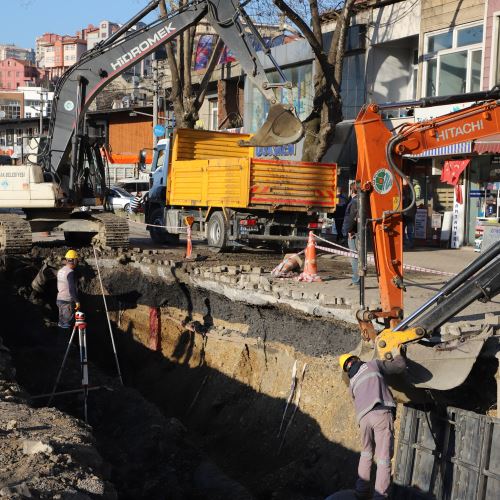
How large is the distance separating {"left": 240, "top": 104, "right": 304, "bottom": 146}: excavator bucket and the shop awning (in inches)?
251

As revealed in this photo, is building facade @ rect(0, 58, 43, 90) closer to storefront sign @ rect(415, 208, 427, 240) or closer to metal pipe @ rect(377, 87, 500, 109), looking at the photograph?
storefront sign @ rect(415, 208, 427, 240)

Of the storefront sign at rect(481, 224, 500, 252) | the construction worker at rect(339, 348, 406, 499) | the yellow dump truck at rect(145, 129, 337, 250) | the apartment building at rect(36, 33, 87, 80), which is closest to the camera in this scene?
the construction worker at rect(339, 348, 406, 499)

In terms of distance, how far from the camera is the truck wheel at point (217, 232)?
59.9 ft

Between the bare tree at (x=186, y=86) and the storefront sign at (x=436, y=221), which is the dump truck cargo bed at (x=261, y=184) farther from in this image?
the bare tree at (x=186, y=86)

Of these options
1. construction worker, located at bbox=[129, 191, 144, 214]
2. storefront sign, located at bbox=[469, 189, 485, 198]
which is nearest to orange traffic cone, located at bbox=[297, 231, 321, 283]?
storefront sign, located at bbox=[469, 189, 485, 198]

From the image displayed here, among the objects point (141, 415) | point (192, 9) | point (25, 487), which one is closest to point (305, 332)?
point (141, 415)

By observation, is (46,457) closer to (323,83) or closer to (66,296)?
(66,296)

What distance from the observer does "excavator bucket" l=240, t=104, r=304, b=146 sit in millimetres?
14227

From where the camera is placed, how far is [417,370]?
8.30 meters

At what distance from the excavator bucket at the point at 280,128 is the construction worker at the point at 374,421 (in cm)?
726

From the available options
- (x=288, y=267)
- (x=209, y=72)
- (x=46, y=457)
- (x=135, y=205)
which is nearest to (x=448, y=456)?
(x=46, y=457)

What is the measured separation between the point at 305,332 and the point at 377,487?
14.8 ft

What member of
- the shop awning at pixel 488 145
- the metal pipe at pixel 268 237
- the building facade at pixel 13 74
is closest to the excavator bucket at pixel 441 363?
the metal pipe at pixel 268 237

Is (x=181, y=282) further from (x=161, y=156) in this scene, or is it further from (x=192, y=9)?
(x=161, y=156)
